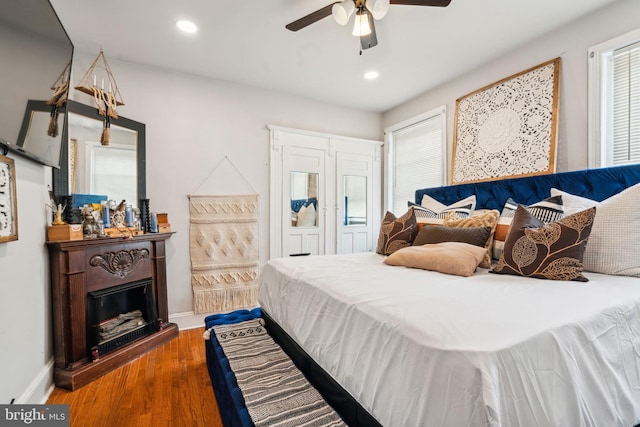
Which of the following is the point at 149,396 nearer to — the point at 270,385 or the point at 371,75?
the point at 270,385

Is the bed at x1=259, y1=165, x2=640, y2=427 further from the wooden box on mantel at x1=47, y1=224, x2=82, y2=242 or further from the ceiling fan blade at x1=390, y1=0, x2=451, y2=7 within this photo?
the wooden box on mantel at x1=47, y1=224, x2=82, y2=242

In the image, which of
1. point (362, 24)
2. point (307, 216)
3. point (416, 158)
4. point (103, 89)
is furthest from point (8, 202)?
point (416, 158)

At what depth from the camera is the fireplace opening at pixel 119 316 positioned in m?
2.14

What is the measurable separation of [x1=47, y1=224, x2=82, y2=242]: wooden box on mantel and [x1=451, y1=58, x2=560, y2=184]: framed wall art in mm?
3558

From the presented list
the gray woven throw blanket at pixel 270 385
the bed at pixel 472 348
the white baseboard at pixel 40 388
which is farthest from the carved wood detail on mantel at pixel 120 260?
the bed at pixel 472 348

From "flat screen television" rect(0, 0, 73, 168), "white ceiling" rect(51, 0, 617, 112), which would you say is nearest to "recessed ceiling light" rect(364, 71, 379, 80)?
"white ceiling" rect(51, 0, 617, 112)

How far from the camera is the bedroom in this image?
1630 mm

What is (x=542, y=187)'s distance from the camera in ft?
7.37

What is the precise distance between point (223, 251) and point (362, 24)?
102 inches

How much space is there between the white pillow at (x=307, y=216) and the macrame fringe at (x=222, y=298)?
101 cm

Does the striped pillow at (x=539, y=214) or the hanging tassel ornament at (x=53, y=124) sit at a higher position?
the hanging tassel ornament at (x=53, y=124)

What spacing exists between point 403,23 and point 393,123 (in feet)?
6.46

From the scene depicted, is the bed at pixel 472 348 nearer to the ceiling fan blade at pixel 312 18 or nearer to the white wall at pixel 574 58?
the white wall at pixel 574 58

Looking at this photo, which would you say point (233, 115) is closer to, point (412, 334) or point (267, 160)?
point (267, 160)
